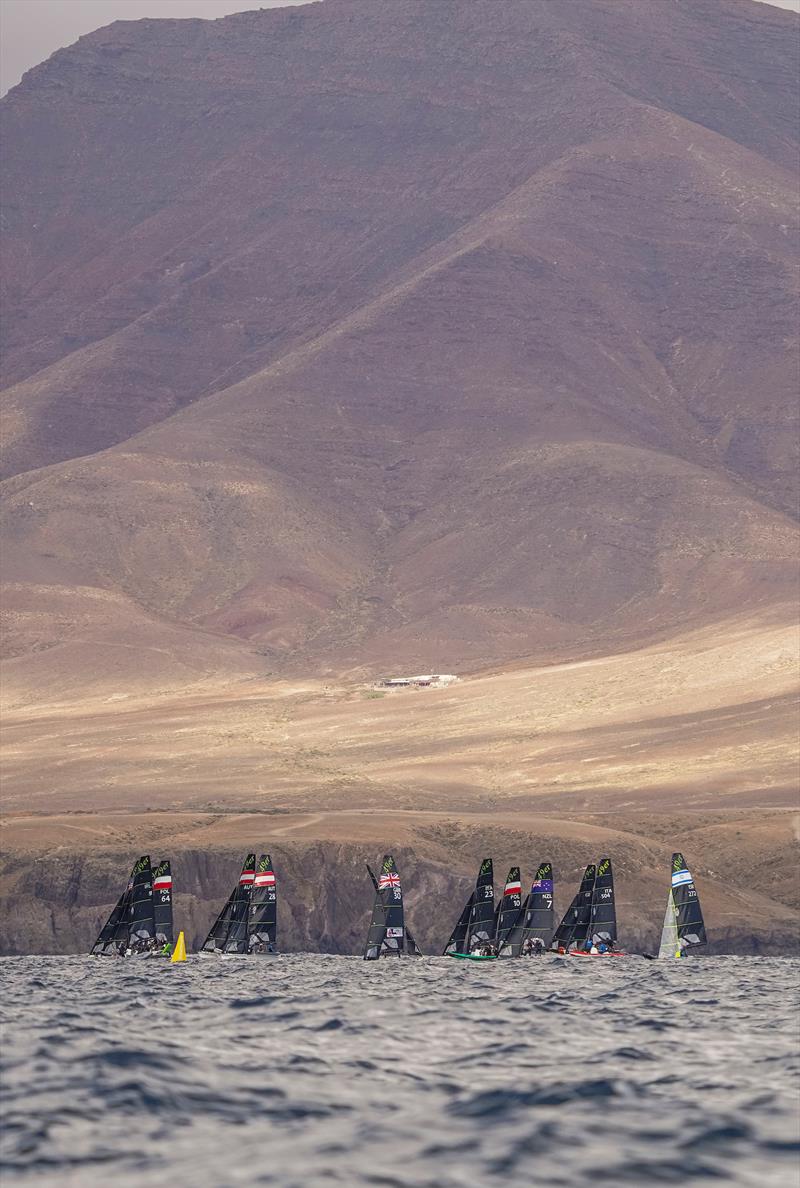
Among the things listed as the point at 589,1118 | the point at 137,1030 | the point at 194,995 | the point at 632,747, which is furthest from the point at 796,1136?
the point at 632,747

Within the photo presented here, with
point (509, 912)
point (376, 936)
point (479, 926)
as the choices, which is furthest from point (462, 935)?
point (376, 936)

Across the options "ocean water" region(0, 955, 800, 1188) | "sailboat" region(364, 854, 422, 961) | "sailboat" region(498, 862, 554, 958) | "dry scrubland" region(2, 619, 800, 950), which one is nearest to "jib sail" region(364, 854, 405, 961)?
"sailboat" region(364, 854, 422, 961)

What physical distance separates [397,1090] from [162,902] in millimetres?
52810

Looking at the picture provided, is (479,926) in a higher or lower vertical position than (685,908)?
higher

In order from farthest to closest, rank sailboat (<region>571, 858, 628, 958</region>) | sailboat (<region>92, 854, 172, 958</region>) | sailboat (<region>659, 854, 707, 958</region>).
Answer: sailboat (<region>659, 854, 707, 958</region>), sailboat (<region>571, 858, 628, 958</region>), sailboat (<region>92, 854, 172, 958</region>)

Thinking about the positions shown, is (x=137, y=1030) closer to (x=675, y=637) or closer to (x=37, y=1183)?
(x=37, y=1183)

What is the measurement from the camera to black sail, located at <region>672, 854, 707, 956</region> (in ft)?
271

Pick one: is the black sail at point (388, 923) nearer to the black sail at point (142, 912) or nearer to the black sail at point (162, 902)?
the black sail at point (162, 902)

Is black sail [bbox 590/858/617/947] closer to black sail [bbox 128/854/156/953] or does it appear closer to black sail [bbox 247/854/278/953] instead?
black sail [bbox 247/854/278/953]

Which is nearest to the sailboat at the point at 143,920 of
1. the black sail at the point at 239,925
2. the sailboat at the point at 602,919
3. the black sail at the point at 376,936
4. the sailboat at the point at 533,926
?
the black sail at the point at 239,925

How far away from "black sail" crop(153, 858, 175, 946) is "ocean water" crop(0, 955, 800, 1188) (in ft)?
85.8

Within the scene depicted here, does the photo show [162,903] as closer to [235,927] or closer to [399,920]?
[235,927]

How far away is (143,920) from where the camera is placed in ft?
258

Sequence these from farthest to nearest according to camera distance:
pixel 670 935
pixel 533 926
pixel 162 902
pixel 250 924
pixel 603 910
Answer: pixel 670 935, pixel 603 910, pixel 533 926, pixel 250 924, pixel 162 902
